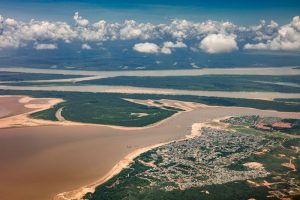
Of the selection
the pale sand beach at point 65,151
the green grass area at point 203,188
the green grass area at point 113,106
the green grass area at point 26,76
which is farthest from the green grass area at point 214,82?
the green grass area at point 203,188

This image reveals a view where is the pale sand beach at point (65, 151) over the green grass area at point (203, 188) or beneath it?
over

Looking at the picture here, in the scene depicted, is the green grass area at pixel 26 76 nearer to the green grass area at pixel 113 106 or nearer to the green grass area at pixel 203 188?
the green grass area at pixel 113 106

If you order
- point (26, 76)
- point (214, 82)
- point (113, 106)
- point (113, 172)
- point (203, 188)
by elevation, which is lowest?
point (203, 188)

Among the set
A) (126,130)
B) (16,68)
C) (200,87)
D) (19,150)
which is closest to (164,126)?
(126,130)

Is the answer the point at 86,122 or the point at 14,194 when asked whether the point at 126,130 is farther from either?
the point at 14,194

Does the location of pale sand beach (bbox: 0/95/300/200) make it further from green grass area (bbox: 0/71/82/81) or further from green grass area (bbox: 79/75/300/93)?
green grass area (bbox: 0/71/82/81)

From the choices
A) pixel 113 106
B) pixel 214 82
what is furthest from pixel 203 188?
pixel 214 82

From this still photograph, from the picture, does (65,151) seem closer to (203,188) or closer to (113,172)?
(113,172)

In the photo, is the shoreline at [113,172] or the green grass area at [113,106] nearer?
the shoreline at [113,172]

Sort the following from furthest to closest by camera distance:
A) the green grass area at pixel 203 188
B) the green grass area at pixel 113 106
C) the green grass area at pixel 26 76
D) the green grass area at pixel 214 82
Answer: the green grass area at pixel 26 76 → the green grass area at pixel 214 82 → the green grass area at pixel 113 106 → the green grass area at pixel 203 188
